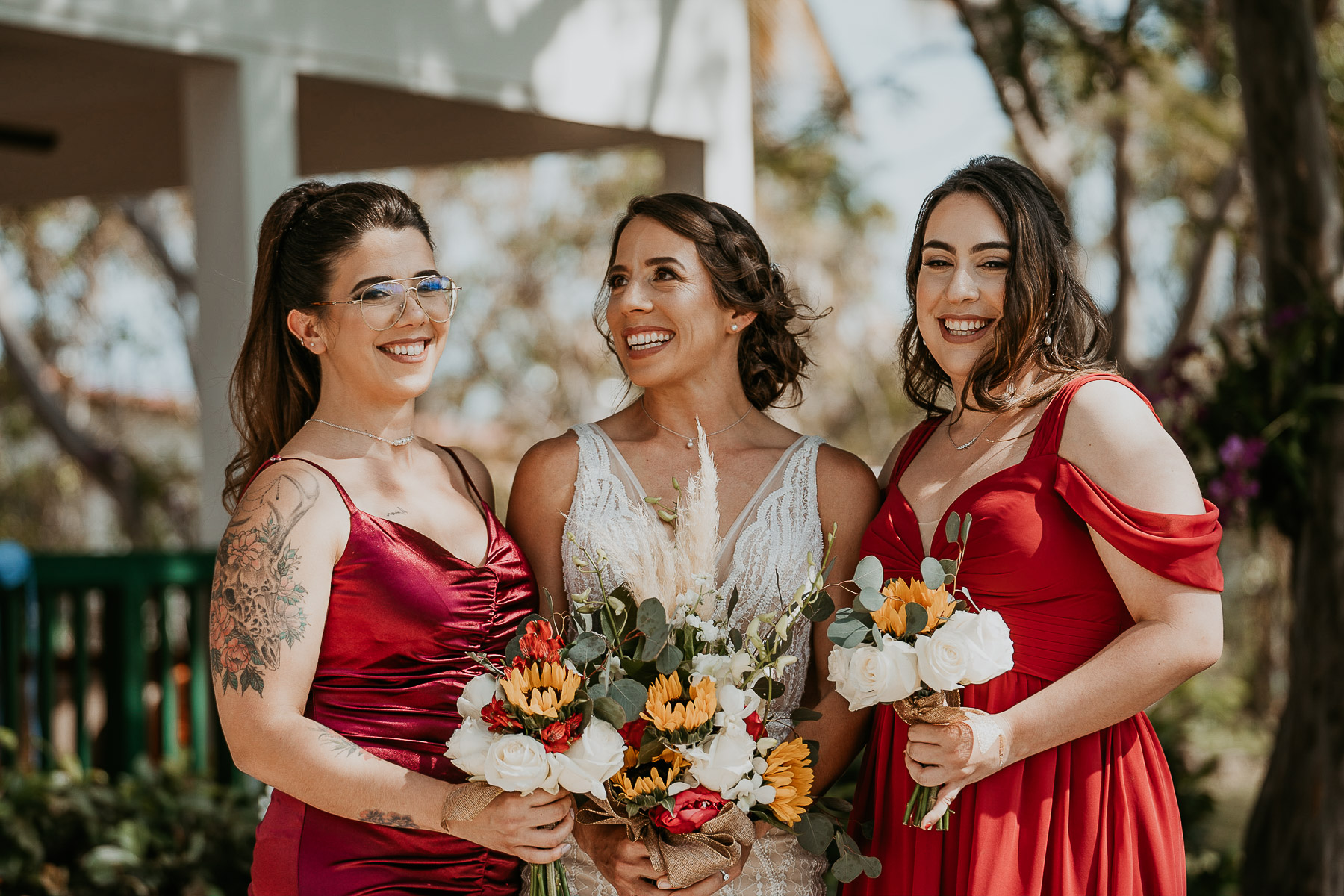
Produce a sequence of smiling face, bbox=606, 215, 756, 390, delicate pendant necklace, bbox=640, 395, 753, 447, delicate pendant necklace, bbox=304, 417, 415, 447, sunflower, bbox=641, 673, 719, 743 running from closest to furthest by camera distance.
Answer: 1. sunflower, bbox=641, 673, 719, 743
2. delicate pendant necklace, bbox=304, 417, 415, 447
3. smiling face, bbox=606, 215, 756, 390
4. delicate pendant necklace, bbox=640, 395, 753, 447

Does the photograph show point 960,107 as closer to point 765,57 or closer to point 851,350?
point 851,350

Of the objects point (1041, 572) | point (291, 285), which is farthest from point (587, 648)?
point (291, 285)

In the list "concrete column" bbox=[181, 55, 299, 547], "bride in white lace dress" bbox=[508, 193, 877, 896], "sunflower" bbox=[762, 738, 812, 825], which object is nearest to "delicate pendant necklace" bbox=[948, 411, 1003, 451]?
"bride in white lace dress" bbox=[508, 193, 877, 896]

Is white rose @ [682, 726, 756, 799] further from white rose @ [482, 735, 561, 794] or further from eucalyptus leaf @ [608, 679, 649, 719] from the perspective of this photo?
white rose @ [482, 735, 561, 794]

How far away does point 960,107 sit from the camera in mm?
19406

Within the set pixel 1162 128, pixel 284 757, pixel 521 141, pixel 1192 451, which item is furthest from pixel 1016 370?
pixel 1162 128

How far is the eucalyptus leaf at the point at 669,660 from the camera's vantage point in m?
2.49

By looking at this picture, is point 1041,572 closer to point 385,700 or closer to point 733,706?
point 733,706

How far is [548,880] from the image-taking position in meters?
2.66

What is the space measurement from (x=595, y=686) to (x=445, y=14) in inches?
168

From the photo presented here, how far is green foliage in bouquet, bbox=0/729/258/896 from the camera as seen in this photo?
15.8ft

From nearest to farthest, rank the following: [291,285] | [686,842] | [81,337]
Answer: [686,842], [291,285], [81,337]

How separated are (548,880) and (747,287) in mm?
1586

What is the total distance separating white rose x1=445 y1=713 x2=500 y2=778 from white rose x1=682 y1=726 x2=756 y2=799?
379 mm
